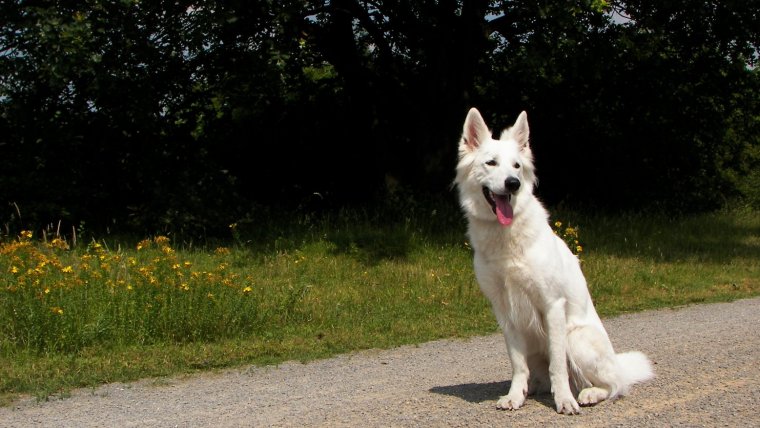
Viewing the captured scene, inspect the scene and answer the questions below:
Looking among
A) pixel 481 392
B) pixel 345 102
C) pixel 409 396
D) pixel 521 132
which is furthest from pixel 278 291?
pixel 345 102

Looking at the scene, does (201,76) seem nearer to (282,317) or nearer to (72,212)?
(72,212)

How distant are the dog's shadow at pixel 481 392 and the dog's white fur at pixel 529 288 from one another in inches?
8.0

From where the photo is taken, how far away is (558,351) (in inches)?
229

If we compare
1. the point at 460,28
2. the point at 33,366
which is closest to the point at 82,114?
the point at 460,28

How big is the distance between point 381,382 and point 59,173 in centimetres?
984

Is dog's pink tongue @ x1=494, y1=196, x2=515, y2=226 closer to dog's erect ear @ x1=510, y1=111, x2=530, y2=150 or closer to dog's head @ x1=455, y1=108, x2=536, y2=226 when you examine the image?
dog's head @ x1=455, y1=108, x2=536, y2=226

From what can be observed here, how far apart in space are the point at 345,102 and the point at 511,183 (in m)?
13.1

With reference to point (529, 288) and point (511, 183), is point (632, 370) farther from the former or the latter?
point (511, 183)

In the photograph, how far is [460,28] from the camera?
16.0 meters

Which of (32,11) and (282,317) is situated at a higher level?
(32,11)

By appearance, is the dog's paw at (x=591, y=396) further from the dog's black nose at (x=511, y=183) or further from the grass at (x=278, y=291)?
the grass at (x=278, y=291)

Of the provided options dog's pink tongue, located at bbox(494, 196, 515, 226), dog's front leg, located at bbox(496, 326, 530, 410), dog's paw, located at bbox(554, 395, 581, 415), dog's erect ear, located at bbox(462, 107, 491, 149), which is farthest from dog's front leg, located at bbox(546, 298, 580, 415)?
dog's erect ear, located at bbox(462, 107, 491, 149)

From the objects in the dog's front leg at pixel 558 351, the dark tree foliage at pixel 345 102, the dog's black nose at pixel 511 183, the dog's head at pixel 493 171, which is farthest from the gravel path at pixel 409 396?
the dark tree foliage at pixel 345 102

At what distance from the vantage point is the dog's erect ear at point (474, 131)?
619 centimetres
